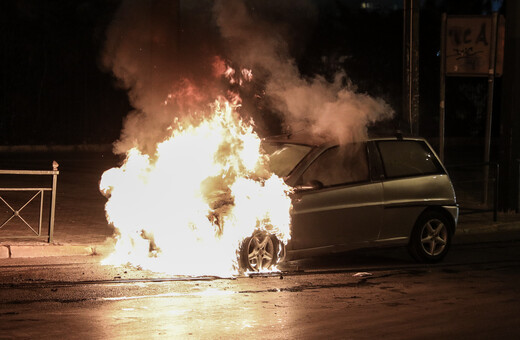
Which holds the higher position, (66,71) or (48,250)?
(66,71)

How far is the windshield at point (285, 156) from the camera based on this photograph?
994 cm

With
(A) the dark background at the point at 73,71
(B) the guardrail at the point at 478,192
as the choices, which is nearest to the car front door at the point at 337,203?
(B) the guardrail at the point at 478,192

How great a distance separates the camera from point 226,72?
11.8 metres

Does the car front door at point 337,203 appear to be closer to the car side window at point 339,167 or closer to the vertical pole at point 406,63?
the car side window at point 339,167

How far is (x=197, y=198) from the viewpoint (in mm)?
9523

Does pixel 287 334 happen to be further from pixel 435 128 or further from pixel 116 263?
pixel 435 128

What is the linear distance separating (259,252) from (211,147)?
4.65ft

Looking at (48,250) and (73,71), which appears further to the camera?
(73,71)

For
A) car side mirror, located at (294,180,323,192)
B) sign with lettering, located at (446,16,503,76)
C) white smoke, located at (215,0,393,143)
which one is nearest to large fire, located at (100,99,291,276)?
car side mirror, located at (294,180,323,192)

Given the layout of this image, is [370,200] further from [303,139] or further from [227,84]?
[227,84]

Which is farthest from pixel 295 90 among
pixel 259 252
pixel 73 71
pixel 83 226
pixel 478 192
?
pixel 73 71

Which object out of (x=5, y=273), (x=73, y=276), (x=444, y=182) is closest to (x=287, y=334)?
(x=73, y=276)

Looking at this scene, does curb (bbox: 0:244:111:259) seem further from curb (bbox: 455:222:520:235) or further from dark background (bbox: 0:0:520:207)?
dark background (bbox: 0:0:520:207)

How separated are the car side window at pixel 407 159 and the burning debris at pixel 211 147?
43 cm
